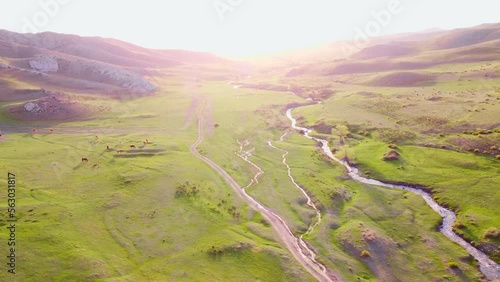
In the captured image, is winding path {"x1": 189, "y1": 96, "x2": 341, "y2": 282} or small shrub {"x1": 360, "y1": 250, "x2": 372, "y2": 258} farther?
small shrub {"x1": 360, "y1": 250, "x2": 372, "y2": 258}

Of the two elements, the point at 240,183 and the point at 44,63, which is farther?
the point at 44,63

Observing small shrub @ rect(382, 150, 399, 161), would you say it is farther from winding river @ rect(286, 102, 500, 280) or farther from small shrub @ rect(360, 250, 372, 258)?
small shrub @ rect(360, 250, 372, 258)

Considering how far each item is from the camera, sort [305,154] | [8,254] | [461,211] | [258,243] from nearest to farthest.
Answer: [8,254], [258,243], [461,211], [305,154]

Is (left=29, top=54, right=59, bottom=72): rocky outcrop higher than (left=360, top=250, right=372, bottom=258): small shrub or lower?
higher

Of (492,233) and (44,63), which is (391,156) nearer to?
(492,233)

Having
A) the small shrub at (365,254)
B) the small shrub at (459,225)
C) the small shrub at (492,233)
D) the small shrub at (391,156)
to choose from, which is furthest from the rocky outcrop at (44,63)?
the small shrub at (492,233)

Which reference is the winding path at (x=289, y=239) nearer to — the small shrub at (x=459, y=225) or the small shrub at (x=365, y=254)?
the small shrub at (x=365, y=254)

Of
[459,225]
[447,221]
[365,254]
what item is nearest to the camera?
[365,254]

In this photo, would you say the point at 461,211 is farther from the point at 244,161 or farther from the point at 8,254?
the point at 8,254

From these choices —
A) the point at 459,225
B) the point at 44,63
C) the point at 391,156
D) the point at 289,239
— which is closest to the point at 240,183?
the point at 289,239

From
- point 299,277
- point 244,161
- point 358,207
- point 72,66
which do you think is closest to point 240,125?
point 244,161

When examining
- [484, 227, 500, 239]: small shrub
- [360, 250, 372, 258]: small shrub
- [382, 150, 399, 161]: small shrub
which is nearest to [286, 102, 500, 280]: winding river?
[484, 227, 500, 239]: small shrub
